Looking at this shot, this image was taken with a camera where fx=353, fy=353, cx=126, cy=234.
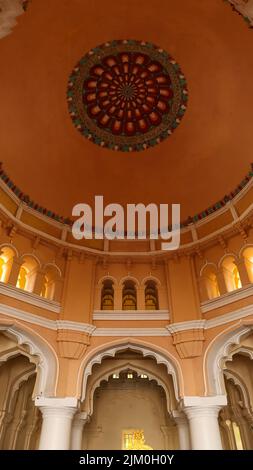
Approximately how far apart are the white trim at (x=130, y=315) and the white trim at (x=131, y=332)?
0.36m

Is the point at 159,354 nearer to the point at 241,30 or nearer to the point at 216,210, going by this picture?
the point at 216,210

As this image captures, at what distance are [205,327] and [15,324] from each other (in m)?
5.62

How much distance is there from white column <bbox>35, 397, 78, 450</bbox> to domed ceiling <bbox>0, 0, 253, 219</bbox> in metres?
6.75

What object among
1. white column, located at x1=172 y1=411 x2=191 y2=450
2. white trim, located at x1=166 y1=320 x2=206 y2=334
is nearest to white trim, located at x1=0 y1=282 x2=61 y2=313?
white trim, located at x1=166 y1=320 x2=206 y2=334

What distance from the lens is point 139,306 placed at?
11914mm

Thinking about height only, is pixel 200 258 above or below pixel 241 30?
below

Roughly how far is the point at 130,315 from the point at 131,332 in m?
0.57

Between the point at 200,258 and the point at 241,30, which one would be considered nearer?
the point at 241,30

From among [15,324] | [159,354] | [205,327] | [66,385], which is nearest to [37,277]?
[15,324]

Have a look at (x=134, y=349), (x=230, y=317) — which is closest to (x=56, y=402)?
(x=134, y=349)

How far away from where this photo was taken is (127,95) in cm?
1355

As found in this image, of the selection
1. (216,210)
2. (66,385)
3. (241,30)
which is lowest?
(66,385)

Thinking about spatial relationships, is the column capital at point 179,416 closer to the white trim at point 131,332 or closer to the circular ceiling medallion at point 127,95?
the white trim at point 131,332

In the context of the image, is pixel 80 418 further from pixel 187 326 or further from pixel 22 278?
pixel 22 278
